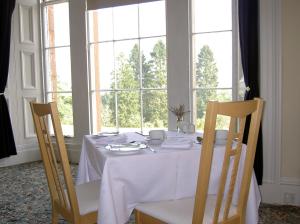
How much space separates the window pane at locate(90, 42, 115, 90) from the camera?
4883 mm

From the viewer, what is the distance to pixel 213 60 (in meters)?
4.08

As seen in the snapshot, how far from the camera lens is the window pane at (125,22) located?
457 centimetres

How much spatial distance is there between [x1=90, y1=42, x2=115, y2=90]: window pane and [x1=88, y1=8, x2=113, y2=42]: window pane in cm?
10

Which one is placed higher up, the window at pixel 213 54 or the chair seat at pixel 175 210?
the window at pixel 213 54

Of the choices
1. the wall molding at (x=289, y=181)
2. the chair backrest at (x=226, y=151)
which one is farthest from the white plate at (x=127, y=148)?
the wall molding at (x=289, y=181)

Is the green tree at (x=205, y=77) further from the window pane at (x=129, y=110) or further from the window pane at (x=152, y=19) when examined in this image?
the window pane at (x=129, y=110)

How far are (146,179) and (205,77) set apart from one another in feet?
8.44

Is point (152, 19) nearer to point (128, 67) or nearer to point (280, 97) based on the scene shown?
point (128, 67)

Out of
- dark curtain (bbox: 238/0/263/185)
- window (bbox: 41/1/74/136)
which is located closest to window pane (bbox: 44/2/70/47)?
window (bbox: 41/1/74/136)

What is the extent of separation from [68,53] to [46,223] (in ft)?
9.93

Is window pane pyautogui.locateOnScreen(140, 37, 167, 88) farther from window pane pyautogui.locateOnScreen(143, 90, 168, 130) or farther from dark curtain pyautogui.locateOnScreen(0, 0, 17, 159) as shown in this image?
dark curtain pyautogui.locateOnScreen(0, 0, 17, 159)

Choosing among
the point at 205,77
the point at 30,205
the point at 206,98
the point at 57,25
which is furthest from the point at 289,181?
the point at 57,25

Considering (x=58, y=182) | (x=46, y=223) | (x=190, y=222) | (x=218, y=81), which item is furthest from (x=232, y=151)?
(x=218, y=81)

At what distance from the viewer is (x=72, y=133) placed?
5.32 meters
